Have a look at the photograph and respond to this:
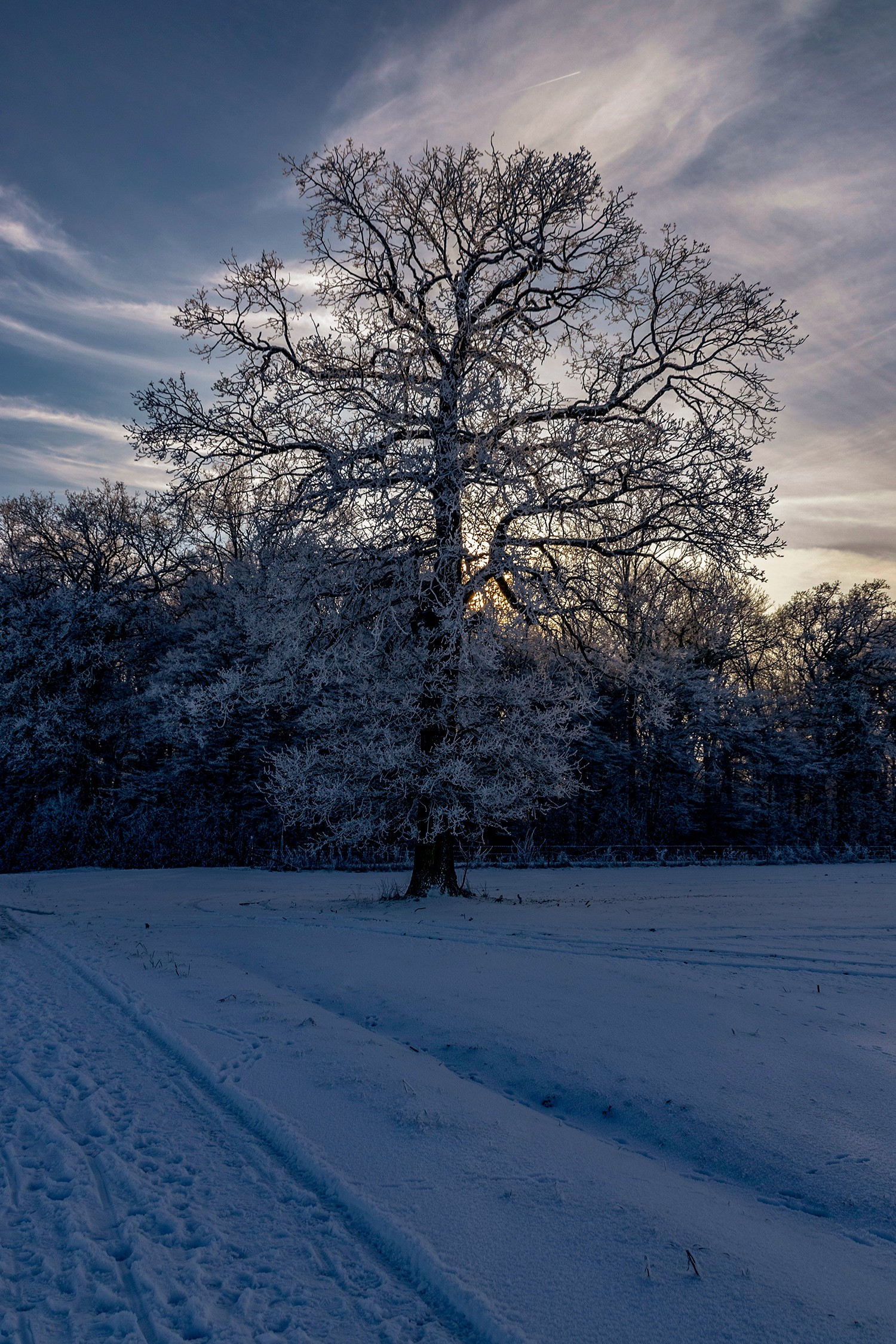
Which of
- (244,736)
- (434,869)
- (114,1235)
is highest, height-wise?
(244,736)

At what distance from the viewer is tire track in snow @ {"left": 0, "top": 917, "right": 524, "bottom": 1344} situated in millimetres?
2307

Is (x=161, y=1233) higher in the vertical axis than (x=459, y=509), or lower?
lower

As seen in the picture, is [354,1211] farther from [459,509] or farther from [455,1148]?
[459,509]

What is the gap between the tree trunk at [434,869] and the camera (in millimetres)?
12812

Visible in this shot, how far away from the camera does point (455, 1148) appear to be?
3.40 metres

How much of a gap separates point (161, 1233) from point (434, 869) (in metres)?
10.3

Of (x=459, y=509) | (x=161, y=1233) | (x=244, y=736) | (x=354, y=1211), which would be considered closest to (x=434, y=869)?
(x=459, y=509)

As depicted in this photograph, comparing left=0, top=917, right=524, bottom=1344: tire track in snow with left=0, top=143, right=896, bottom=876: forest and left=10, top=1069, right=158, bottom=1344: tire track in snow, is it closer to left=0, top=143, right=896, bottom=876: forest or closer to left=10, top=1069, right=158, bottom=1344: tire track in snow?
left=10, top=1069, right=158, bottom=1344: tire track in snow

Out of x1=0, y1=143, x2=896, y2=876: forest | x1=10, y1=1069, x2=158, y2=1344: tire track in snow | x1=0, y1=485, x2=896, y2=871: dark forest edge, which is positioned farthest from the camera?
x1=0, y1=485, x2=896, y2=871: dark forest edge

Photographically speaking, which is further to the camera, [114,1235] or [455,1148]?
[455,1148]

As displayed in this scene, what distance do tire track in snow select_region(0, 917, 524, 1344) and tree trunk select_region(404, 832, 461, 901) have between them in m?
8.00

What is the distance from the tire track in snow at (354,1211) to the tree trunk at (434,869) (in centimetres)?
800

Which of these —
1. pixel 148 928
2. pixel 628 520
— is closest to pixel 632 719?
pixel 628 520

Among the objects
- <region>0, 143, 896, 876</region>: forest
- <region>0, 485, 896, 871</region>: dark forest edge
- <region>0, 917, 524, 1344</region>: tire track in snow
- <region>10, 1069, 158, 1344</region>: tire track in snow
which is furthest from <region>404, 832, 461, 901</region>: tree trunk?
<region>10, 1069, 158, 1344</region>: tire track in snow
